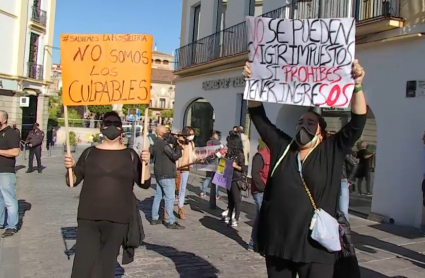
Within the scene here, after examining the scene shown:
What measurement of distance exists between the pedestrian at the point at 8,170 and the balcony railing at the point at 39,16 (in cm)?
2666

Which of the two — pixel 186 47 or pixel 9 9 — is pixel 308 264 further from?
pixel 9 9

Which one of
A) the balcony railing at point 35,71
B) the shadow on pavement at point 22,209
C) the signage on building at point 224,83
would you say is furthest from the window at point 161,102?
the shadow on pavement at point 22,209

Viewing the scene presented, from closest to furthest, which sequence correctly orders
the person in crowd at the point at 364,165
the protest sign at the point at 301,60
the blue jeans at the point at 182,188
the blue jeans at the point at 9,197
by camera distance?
the protest sign at the point at 301,60 → the blue jeans at the point at 9,197 → the blue jeans at the point at 182,188 → the person in crowd at the point at 364,165

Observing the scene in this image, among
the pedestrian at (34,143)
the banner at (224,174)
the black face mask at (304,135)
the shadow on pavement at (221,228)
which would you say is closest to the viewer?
the black face mask at (304,135)

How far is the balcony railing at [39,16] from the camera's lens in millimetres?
31316

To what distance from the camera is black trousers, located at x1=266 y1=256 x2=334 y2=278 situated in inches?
126

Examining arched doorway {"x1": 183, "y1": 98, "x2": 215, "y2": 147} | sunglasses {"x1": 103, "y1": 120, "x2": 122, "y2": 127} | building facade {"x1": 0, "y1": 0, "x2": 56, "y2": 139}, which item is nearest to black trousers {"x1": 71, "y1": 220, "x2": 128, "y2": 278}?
sunglasses {"x1": 103, "y1": 120, "x2": 122, "y2": 127}

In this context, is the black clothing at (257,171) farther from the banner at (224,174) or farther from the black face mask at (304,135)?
the black face mask at (304,135)

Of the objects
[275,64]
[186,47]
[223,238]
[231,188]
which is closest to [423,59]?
[231,188]

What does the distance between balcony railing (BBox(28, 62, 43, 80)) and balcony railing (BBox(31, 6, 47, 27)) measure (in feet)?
9.27

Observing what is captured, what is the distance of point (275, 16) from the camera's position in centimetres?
1342

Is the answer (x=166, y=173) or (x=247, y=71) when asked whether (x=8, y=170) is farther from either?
(x=247, y=71)

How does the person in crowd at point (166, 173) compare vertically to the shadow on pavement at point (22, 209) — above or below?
above

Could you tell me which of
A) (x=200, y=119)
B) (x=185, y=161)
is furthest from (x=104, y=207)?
(x=200, y=119)
